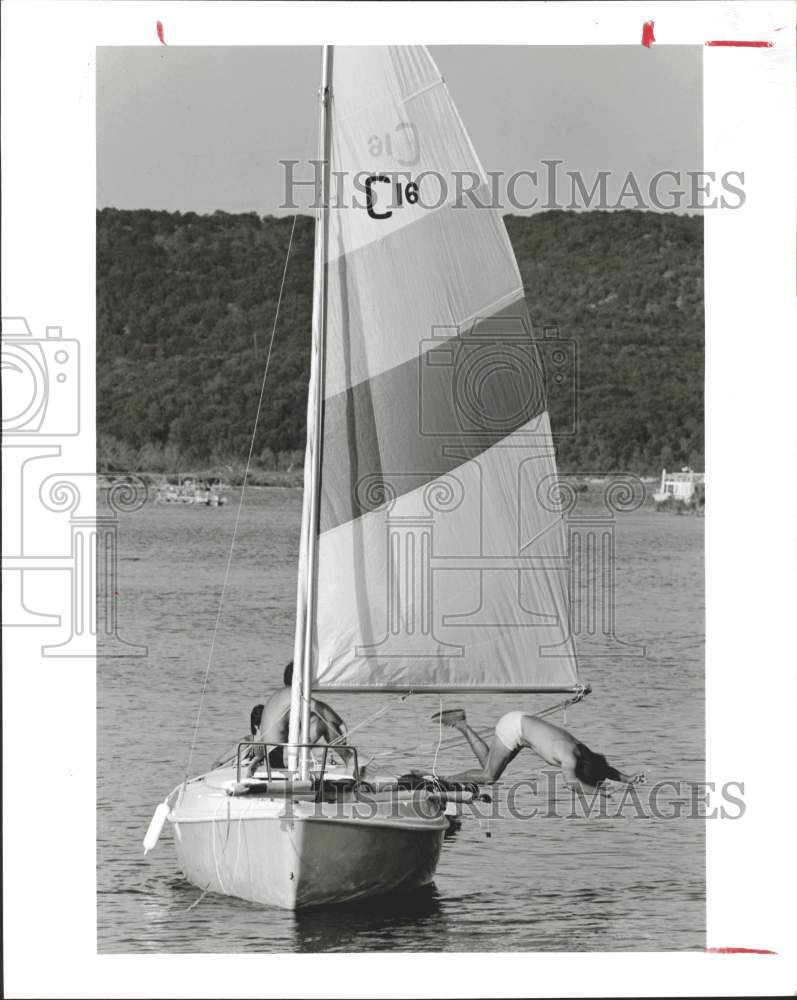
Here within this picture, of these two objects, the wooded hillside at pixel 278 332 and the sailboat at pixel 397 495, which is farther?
the wooded hillside at pixel 278 332

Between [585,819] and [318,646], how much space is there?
3.97 metres

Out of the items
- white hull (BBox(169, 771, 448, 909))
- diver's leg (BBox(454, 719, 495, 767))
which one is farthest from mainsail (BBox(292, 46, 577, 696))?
white hull (BBox(169, 771, 448, 909))

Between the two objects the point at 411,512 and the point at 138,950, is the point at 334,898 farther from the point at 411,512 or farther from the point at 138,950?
the point at 411,512

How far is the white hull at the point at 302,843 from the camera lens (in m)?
6.54

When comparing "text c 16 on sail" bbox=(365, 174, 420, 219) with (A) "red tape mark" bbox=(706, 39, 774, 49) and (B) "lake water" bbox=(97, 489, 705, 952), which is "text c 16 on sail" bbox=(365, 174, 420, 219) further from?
(B) "lake water" bbox=(97, 489, 705, 952)

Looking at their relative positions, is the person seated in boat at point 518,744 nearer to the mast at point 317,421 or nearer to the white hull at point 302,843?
the white hull at point 302,843

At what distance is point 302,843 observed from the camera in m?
6.54

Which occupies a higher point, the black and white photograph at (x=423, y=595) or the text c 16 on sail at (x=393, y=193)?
the text c 16 on sail at (x=393, y=193)

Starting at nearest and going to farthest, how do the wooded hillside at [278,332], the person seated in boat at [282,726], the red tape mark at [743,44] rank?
1. the red tape mark at [743,44]
2. the person seated in boat at [282,726]
3. the wooded hillside at [278,332]

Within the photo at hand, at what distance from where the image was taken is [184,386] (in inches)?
1198

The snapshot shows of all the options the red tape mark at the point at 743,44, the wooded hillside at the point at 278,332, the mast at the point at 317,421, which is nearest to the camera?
the red tape mark at the point at 743,44

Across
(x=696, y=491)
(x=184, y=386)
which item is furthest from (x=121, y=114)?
(x=696, y=491)
